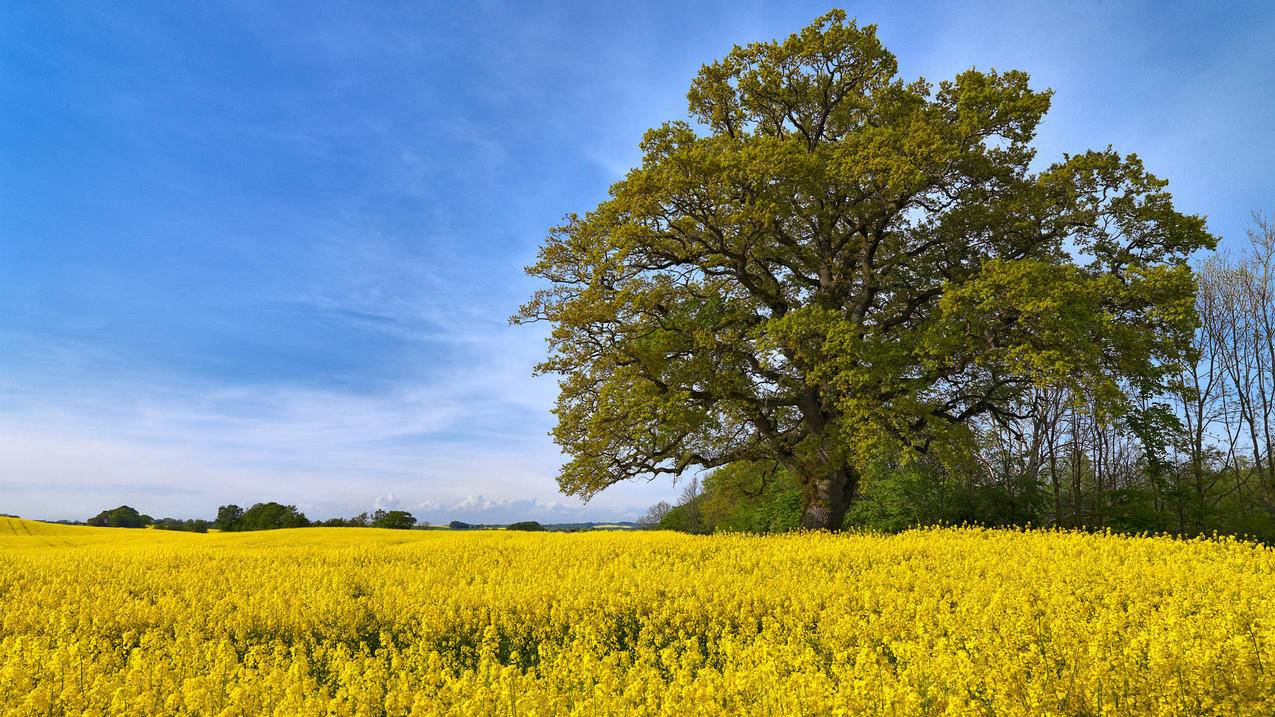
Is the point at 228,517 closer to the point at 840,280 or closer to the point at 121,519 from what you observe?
the point at 121,519

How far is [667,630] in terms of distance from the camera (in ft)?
20.7

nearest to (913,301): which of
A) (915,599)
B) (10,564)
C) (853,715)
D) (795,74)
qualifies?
(795,74)

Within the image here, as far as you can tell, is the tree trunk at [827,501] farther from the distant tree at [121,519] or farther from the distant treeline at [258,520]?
the distant tree at [121,519]

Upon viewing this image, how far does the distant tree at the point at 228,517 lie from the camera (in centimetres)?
3841

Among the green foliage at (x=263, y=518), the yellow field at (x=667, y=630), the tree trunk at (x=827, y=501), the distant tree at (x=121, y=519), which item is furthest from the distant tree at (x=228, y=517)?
the tree trunk at (x=827, y=501)

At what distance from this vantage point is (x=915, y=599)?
7.00 metres

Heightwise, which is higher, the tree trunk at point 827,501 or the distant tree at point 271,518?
the tree trunk at point 827,501

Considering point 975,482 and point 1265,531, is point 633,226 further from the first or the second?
point 1265,531

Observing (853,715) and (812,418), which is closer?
(853,715)

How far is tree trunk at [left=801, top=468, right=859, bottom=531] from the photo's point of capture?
1767 cm

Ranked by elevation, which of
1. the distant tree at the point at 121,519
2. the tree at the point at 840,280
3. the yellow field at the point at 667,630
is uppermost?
the tree at the point at 840,280

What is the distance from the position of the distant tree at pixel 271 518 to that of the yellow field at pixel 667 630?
22.9 m

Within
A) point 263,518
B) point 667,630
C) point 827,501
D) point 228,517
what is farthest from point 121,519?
point 667,630

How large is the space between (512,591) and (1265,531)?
19624mm
